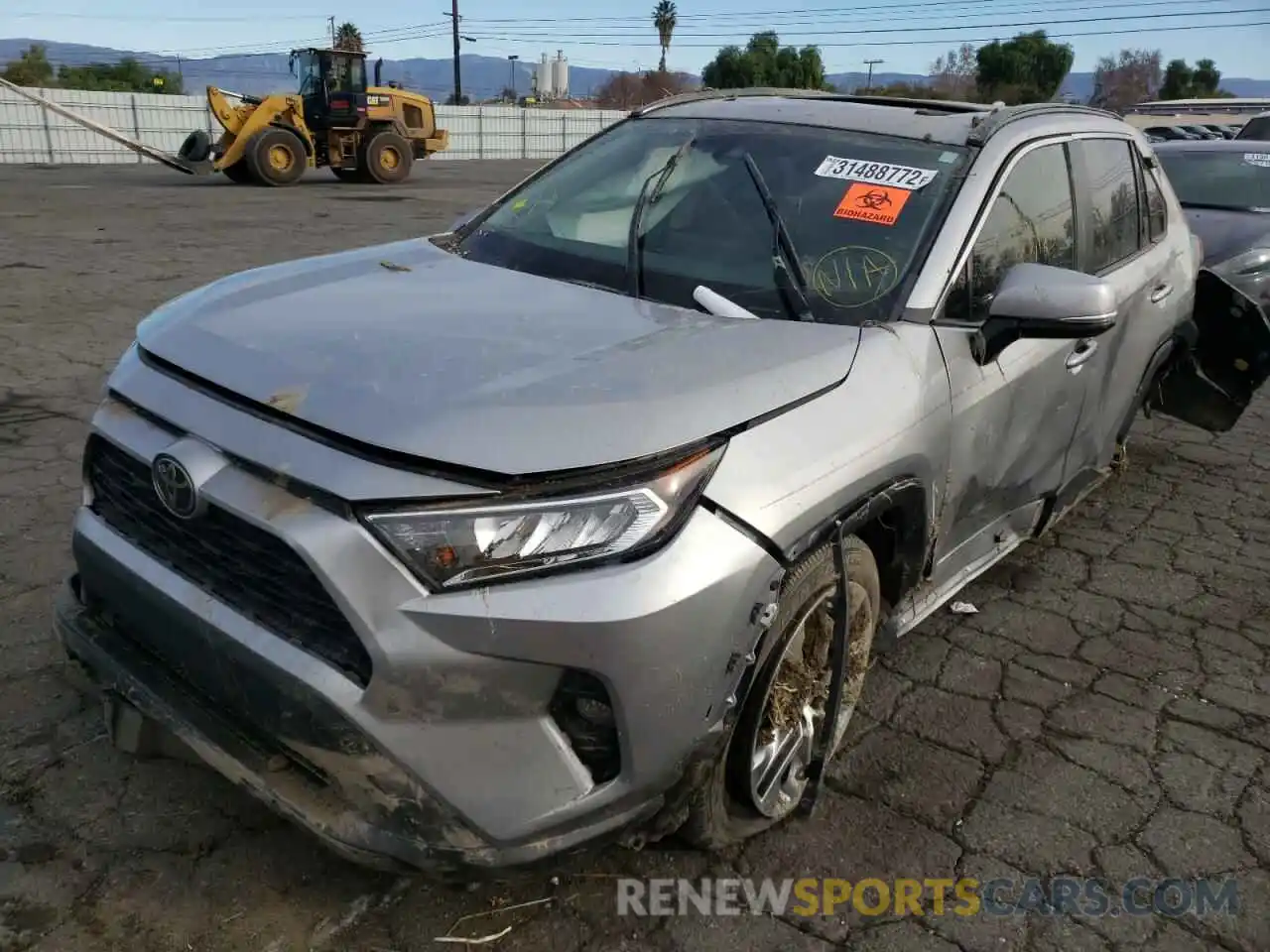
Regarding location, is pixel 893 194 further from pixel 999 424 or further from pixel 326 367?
pixel 326 367

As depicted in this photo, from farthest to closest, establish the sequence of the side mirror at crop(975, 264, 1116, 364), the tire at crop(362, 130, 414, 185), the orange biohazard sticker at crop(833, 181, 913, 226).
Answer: the tire at crop(362, 130, 414, 185), the orange biohazard sticker at crop(833, 181, 913, 226), the side mirror at crop(975, 264, 1116, 364)

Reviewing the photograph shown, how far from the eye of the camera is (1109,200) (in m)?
3.83

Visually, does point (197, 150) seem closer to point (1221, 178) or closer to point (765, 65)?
point (1221, 178)

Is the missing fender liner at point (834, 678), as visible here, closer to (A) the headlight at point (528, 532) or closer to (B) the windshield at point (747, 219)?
(A) the headlight at point (528, 532)

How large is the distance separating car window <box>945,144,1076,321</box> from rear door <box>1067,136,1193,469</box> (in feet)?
0.48

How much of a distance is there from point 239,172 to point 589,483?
20580 millimetres

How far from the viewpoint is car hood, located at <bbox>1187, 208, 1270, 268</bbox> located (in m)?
7.06

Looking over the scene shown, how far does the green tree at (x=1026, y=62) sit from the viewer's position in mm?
59531

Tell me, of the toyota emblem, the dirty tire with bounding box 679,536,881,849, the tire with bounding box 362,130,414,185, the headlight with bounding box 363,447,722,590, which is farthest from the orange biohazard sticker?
the tire with bounding box 362,130,414,185

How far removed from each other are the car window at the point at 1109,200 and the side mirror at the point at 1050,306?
1078 millimetres

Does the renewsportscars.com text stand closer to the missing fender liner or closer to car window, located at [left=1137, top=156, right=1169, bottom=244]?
the missing fender liner

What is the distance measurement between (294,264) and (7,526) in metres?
1.95

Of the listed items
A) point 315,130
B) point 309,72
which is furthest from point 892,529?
point 309,72

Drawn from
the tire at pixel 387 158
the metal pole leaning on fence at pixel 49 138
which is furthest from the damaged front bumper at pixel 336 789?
the metal pole leaning on fence at pixel 49 138
